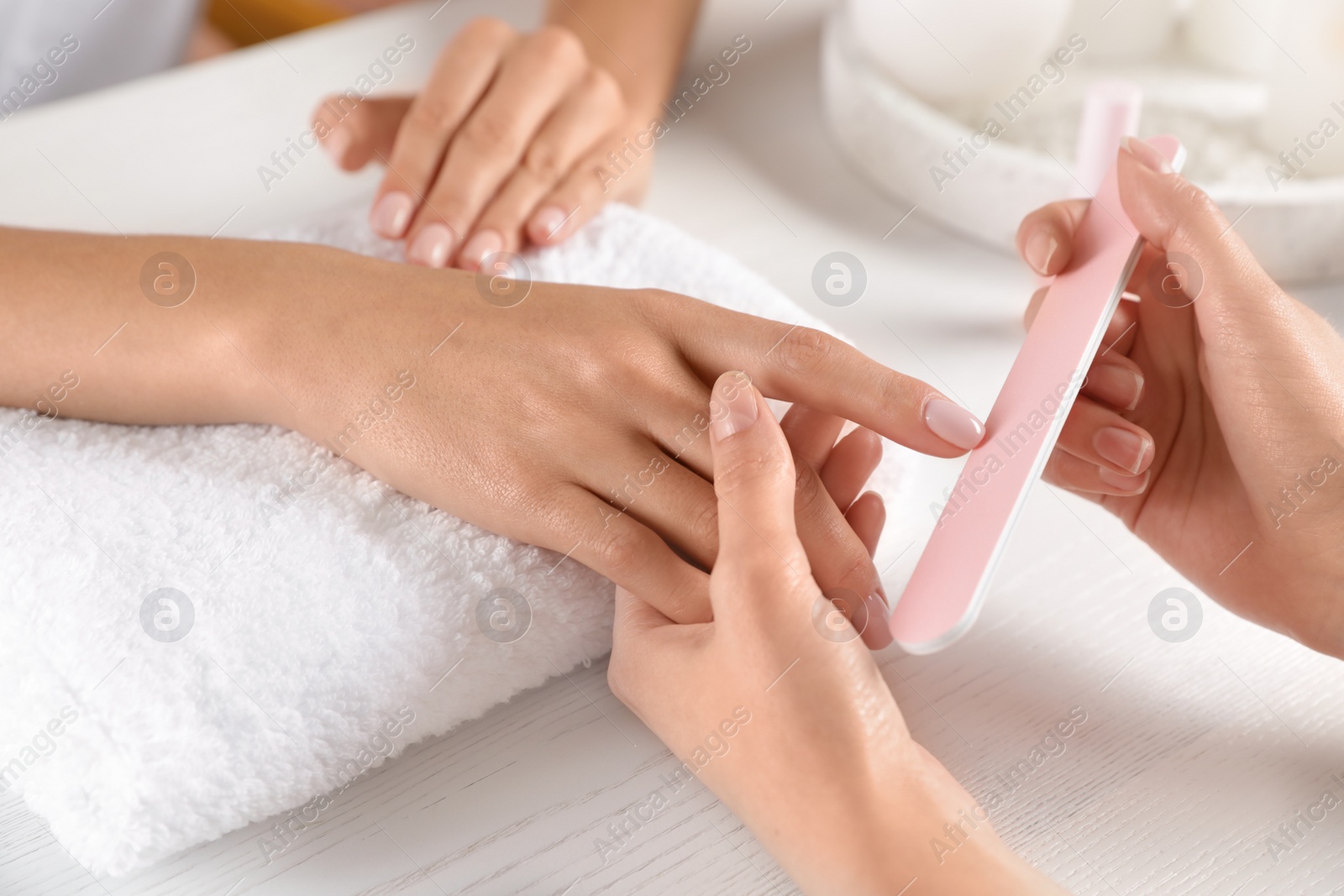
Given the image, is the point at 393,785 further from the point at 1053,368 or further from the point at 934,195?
the point at 934,195

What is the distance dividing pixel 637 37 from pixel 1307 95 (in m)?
0.47

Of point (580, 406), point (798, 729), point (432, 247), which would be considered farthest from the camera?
point (432, 247)

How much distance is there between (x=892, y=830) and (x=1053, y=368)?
208mm

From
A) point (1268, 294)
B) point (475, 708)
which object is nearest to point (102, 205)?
point (475, 708)

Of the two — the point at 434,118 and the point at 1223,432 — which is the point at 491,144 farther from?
the point at 1223,432

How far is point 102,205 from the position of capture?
2.37 feet

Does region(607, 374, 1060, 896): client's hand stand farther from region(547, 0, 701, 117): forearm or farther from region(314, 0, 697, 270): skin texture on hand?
region(547, 0, 701, 117): forearm

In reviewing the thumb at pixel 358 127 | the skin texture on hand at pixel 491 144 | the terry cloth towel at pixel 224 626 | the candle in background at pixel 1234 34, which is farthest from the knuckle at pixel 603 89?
the candle in background at pixel 1234 34

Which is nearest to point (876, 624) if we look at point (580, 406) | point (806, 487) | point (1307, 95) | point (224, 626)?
point (806, 487)

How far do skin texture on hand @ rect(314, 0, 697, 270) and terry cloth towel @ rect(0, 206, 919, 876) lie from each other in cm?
18

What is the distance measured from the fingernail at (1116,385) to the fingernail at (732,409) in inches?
9.7

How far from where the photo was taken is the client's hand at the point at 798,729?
37cm

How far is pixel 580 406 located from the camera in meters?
0.49

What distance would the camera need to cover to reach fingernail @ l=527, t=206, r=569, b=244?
620 millimetres
